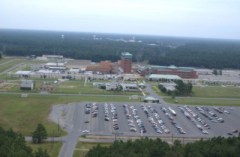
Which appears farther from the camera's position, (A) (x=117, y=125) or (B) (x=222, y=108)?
(B) (x=222, y=108)

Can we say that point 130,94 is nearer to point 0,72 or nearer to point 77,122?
point 77,122

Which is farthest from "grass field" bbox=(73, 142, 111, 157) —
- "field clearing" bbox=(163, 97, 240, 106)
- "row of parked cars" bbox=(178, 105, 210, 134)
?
"field clearing" bbox=(163, 97, 240, 106)

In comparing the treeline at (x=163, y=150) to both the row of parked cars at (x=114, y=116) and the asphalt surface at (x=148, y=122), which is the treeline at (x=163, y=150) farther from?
the row of parked cars at (x=114, y=116)

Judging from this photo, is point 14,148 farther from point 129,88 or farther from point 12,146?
point 129,88

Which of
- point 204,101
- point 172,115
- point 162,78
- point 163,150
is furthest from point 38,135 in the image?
point 162,78

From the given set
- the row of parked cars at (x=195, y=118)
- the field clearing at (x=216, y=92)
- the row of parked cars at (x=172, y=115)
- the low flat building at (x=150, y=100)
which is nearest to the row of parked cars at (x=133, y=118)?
the row of parked cars at (x=172, y=115)

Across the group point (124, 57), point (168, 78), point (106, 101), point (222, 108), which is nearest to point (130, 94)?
point (106, 101)

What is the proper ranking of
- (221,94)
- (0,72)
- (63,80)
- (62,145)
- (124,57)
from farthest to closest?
(124,57)
(0,72)
(63,80)
(221,94)
(62,145)
